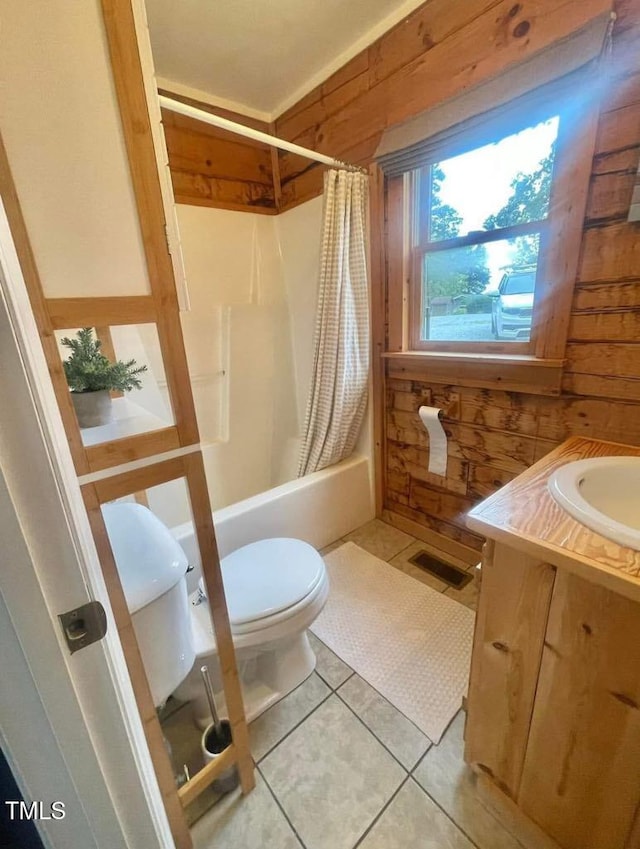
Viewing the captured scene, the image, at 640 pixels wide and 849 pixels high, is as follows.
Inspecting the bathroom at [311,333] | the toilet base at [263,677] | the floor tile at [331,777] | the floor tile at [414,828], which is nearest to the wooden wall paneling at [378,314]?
the bathroom at [311,333]

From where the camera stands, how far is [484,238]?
1.46 meters

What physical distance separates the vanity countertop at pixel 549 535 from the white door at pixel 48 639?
0.72 m

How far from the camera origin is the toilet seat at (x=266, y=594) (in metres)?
1.04

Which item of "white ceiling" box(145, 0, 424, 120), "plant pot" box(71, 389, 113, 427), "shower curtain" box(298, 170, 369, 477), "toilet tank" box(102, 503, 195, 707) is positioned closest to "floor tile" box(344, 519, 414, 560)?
"shower curtain" box(298, 170, 369, 477)

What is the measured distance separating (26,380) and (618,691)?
3.42ft

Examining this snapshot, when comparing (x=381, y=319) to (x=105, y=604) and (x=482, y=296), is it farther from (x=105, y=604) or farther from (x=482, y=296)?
(x=105, y=604)

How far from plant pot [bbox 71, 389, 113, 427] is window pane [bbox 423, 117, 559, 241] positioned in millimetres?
1546

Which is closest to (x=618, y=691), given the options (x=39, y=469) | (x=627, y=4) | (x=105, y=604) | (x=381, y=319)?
(x=105, y=604)

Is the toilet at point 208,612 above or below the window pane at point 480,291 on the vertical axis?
below

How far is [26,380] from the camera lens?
0.38m

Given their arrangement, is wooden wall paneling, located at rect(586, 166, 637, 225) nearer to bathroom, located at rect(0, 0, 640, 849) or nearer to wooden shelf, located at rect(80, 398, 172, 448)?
bathroom, located at rect(0, 0, 640, 849)

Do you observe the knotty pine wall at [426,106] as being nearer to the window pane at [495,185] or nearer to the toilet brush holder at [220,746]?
the window pane at [495,185]

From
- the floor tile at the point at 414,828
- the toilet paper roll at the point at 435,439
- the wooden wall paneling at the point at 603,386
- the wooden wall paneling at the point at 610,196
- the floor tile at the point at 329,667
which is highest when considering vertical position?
the wooden wall paneling at the point at 610,196

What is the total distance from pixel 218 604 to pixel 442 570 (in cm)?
130
